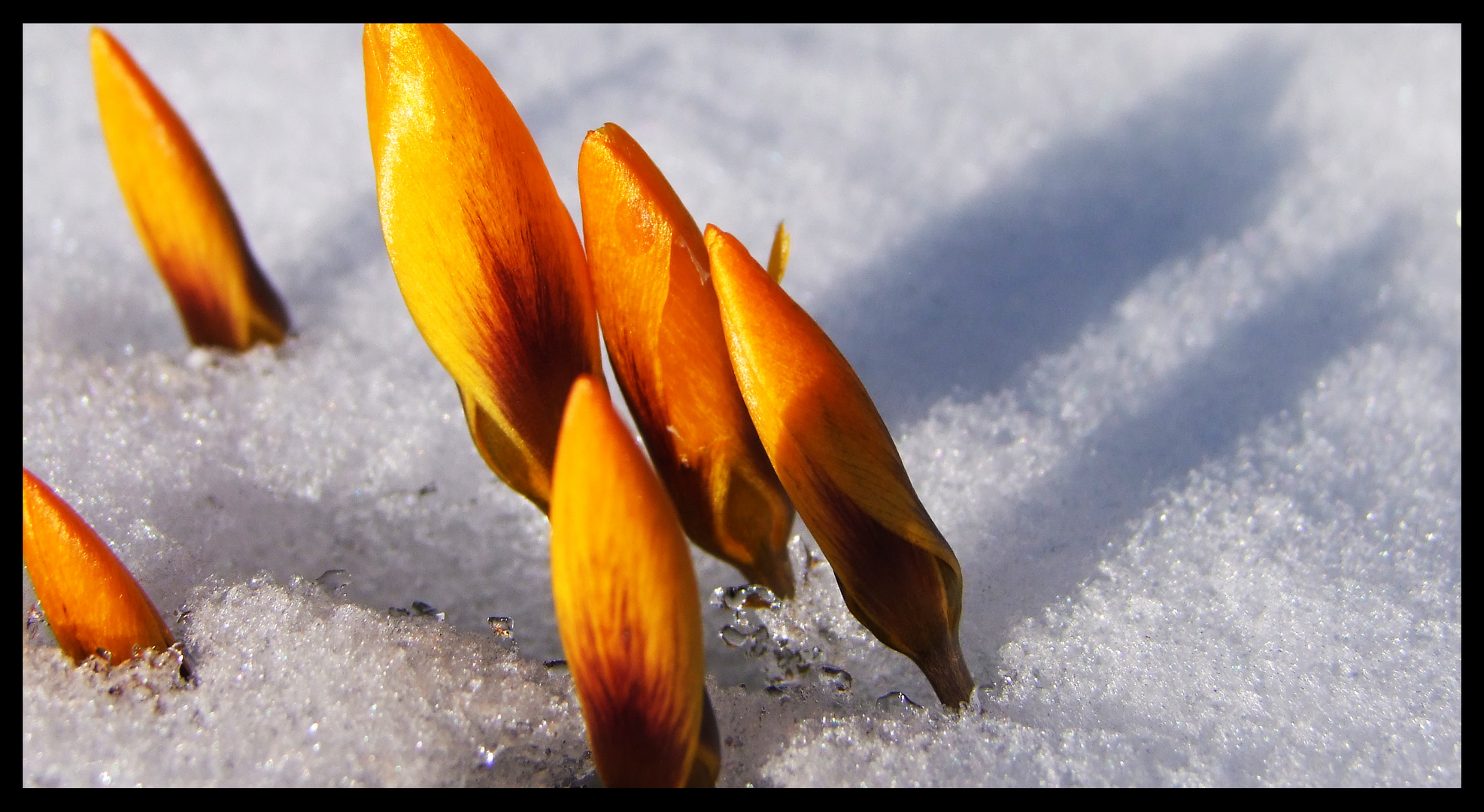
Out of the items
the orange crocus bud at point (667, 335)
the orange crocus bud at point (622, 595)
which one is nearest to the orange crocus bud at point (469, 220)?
the orange crocus bud at point (667, 335)

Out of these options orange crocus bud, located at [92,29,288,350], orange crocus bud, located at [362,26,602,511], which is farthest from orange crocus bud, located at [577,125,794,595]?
orange crocus bud, located at [92,29,288,350]

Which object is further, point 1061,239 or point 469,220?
point 1061,239

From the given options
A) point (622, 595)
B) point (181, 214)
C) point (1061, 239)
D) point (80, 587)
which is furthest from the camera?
point (1061, 239)

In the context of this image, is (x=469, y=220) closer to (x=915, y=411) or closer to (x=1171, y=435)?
(x=915, y=411)

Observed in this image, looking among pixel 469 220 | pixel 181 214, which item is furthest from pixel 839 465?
pixel 181 214
